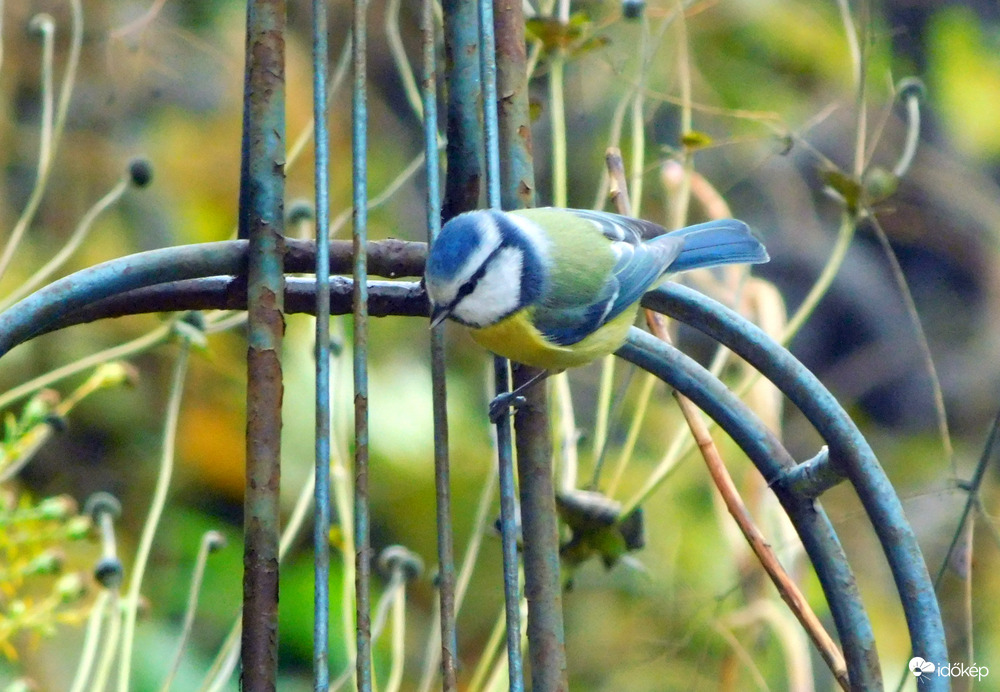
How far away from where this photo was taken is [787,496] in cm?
79

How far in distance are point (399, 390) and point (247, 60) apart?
1.22 m

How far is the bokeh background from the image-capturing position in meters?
1.71

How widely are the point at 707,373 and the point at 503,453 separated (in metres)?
0.18

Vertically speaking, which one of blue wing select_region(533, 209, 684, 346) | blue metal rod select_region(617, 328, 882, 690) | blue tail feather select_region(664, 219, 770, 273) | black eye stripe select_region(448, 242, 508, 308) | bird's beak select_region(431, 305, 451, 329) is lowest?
blue metal rod select_region(617, 328, 882, 690)

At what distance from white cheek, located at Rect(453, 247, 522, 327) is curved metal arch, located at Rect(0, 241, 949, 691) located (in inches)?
6.7

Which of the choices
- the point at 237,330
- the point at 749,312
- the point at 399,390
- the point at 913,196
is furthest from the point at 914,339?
the point at 237,330

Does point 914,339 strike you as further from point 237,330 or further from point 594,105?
→ point 237,330

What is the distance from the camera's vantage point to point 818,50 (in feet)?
7.75

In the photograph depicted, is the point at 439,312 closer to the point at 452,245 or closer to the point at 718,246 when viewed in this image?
the point at 452,245

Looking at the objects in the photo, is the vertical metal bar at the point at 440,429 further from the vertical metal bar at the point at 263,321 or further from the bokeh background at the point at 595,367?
the bokeh background at the point at 595,367

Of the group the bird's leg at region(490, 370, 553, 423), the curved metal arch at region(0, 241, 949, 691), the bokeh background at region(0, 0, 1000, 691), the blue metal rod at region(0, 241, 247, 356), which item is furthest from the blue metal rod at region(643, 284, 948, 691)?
the bokeh background at region(0, 0, 1000, 691)

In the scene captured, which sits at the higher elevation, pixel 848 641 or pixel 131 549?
pixel 131 549

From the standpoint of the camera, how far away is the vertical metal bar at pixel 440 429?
2.18 ft

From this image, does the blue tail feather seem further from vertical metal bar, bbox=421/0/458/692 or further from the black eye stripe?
vertical metal bar, bbox=421/0/458/692
